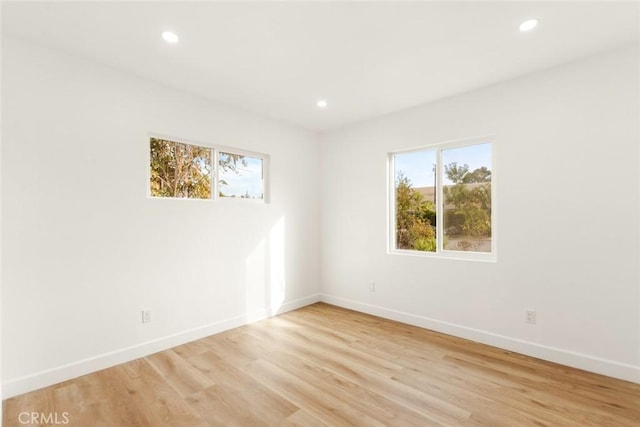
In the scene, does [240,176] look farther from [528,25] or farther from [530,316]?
[530,316]

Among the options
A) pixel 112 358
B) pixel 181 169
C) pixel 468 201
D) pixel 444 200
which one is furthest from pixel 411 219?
pixel 112 358

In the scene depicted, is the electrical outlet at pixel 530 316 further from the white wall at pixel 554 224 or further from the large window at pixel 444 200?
the large window at pixel 444 200

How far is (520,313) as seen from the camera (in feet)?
9.08

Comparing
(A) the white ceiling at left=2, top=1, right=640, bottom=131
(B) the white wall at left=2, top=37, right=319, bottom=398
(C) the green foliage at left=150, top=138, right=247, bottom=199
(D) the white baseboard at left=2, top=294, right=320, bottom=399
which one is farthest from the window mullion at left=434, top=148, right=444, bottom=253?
(C) the green foliage at left=150, top=138, right=247, bottom=199

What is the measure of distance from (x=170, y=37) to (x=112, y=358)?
2641 mm

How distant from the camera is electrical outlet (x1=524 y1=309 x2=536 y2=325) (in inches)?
106

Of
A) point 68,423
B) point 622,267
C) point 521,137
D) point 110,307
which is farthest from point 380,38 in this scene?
point 68,423

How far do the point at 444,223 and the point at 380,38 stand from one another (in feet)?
6.94

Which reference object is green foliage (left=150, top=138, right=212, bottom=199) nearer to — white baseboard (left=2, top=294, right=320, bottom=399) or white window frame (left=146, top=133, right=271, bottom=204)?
white window frame (left=146, top=133, right=271, bottom=204)

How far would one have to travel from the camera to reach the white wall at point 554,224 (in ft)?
7.59

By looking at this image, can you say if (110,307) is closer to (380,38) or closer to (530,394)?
(380,38)

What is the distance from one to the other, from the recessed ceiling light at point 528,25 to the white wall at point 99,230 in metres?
2.77

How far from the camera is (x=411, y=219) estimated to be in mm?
3705

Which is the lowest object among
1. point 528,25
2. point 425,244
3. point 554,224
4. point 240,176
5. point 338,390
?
point 338,390
